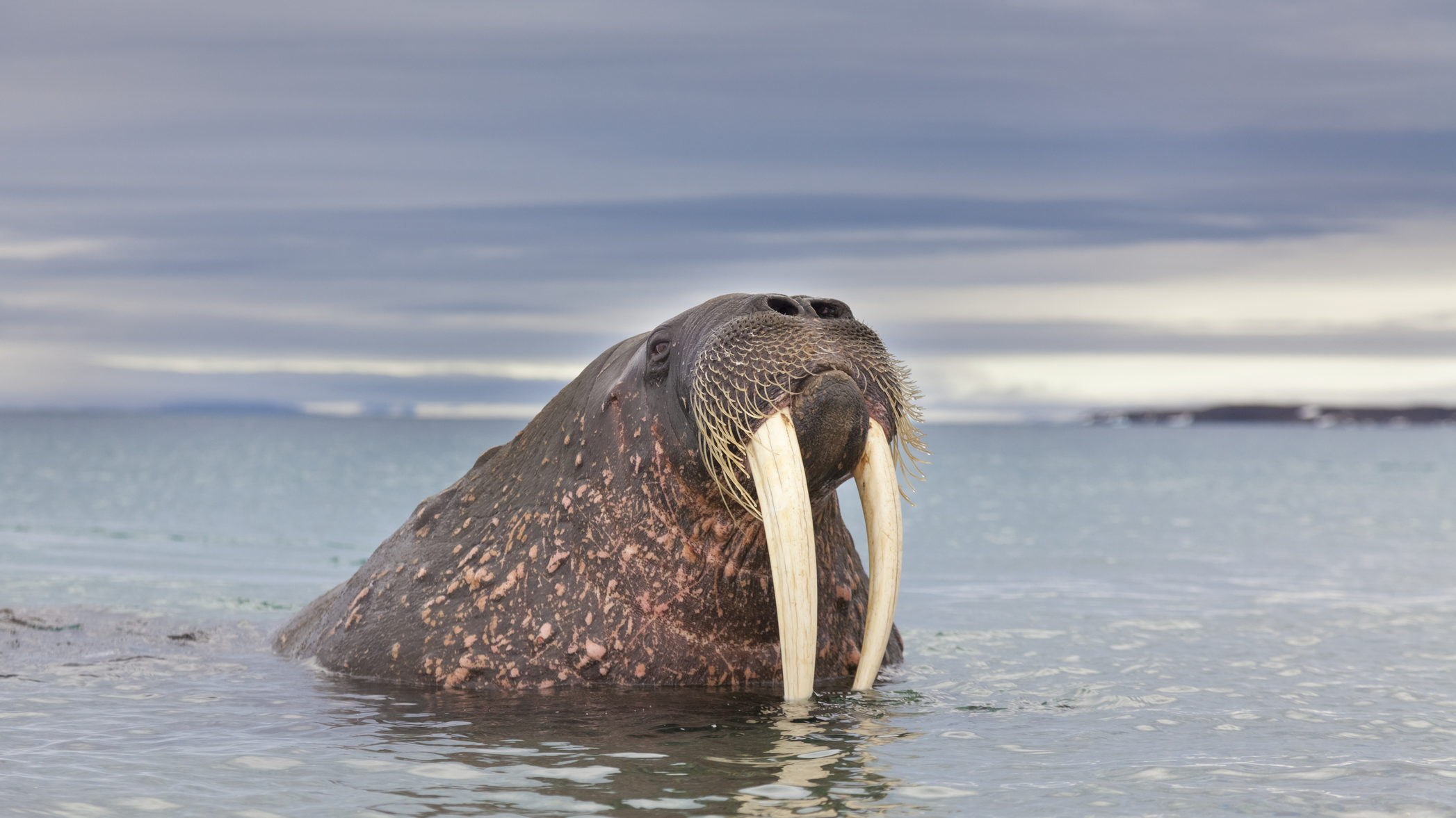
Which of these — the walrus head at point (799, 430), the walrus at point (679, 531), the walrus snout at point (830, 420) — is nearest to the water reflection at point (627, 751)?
the walrus at point (679, 531)

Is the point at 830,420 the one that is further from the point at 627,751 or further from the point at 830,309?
the point at 627,751

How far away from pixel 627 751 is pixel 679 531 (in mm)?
1222

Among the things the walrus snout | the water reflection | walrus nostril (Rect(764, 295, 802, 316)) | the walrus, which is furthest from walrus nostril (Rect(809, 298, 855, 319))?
the water reflection

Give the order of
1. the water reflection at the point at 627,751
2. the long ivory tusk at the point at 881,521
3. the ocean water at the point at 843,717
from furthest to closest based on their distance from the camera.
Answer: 1. the long ivory tusk at the point at 881,521
2. the ocean water at the point at 843,717
3. the water reflection at the point at 627,751

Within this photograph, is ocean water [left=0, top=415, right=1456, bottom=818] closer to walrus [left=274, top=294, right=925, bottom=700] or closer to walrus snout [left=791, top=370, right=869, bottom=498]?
walrus [left=274, top=294, right=925, bottom=700]

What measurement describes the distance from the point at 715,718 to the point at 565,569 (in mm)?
1064

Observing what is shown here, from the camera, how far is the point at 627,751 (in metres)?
6.13

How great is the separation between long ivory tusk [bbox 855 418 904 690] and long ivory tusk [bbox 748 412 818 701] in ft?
0.99

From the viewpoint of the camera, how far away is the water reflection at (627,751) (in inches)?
215

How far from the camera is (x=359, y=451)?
364 ft

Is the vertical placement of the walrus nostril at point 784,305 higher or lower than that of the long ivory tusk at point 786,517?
higher

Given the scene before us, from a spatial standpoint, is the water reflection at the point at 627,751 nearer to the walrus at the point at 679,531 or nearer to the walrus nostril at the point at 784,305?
the walrus at the point at 679,531

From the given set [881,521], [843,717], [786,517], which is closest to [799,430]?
[786,517]

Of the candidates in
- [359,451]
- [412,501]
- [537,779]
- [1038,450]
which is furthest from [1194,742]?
[1038,450]
